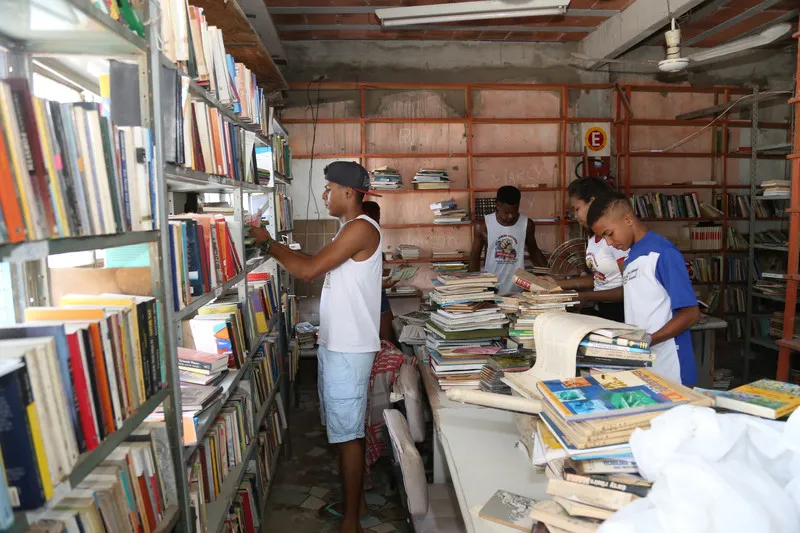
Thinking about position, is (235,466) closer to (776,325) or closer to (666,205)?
(776,325)

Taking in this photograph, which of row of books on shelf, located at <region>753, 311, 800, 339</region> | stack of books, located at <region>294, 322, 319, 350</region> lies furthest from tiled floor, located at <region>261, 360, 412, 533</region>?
row of books on shelf, located at <region>753, 311, 800, 339</region>

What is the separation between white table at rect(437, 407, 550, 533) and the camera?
4.67ft

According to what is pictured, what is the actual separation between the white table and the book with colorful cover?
29 cm

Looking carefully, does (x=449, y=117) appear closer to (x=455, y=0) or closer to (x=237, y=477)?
(x=455, y=0)

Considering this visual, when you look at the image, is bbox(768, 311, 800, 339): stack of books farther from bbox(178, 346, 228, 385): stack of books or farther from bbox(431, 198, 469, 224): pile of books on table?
bbox(178, 346, 228, 385): stack of books

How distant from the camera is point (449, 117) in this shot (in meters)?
5.76

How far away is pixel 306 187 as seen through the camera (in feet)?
18.7

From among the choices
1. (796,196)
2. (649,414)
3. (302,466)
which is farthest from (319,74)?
(649,414)

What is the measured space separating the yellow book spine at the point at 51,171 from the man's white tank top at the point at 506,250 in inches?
153

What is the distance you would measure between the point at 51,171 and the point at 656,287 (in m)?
1.98

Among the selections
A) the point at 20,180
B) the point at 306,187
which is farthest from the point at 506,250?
the point at 20,180

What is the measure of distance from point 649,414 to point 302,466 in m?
2.80

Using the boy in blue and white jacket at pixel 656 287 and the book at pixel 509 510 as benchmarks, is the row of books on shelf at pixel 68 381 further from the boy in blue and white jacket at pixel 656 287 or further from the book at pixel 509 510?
the boy in blue and white jacket at pixel 656 287

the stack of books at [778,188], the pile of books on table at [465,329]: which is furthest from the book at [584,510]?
the stack of books at [778,188]
